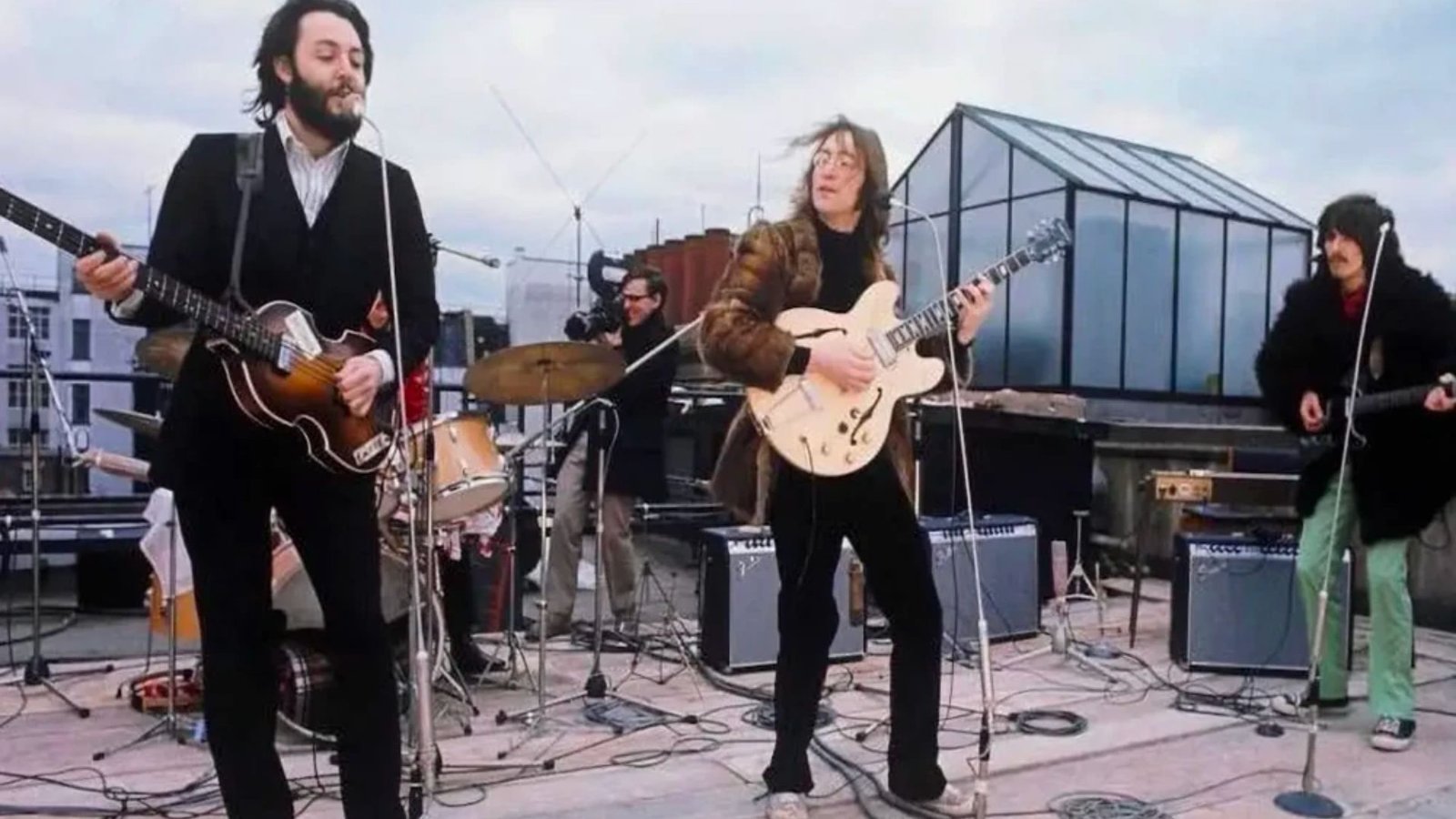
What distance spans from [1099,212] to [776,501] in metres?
10.2

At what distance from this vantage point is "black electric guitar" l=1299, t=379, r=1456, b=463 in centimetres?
375

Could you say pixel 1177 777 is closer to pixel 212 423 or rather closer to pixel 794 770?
pixel 794 770

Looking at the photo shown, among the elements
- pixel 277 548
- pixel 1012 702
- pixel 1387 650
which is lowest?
pixel 1012 702

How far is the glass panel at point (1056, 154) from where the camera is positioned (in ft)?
40.1

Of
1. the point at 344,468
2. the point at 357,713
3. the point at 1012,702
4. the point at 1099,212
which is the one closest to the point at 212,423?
the point at 344,468

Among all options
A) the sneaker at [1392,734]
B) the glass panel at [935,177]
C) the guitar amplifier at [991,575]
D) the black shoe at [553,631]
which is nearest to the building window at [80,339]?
the glass panel at [935,177]

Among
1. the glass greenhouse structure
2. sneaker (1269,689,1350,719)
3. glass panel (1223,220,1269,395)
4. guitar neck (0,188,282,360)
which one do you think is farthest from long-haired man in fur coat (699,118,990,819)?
glass panel (1223,220,1269,395)

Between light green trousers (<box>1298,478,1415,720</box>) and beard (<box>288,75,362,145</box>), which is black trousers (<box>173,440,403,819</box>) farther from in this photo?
light green trousers (<box>1298,478,1415,720</box>)

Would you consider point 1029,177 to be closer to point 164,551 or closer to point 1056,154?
point 1056,154

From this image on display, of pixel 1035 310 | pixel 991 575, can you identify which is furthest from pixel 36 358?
pixel 1035 310

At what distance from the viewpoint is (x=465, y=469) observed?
375 cm

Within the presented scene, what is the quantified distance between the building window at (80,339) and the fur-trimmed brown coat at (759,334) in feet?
58.8

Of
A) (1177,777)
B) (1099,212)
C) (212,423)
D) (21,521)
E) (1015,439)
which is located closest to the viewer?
(212,423)

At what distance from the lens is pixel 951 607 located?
17.6ft
